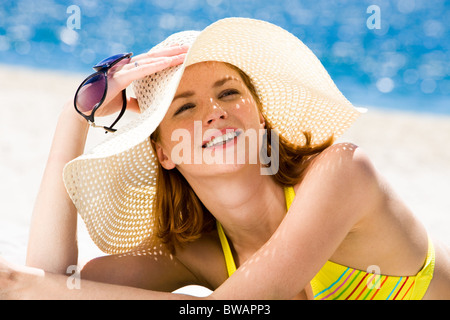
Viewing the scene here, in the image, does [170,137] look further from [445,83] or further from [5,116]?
[445,83]

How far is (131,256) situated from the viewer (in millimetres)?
2416

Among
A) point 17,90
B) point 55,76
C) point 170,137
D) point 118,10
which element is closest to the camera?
point 170,137

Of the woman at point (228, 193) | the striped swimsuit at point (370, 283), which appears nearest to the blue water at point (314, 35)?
the woman at point (228, 193)

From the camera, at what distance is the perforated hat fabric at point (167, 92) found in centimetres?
214

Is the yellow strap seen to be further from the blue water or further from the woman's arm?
the blue water

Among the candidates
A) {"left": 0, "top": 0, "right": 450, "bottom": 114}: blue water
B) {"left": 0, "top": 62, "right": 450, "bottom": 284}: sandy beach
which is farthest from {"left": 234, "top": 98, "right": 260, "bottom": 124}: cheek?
{"left": 0, "top": 0, "right": 450, "bottom": 114}: blue water

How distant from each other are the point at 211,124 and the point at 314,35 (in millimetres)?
17719

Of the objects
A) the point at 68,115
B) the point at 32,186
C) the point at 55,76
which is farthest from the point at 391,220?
the point at 55,76

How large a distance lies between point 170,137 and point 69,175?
42 centimetres

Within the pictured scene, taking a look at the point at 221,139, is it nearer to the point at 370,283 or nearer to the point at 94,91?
the point at 94,91

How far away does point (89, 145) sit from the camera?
22.9ft

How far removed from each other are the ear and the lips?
12.9 inches

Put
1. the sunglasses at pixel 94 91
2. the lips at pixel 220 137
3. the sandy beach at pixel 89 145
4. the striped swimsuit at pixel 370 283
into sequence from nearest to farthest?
the lips at pixel 220 137 → the striped swimsuit at pixel 370 283 → the sunglasses at pixel 94 91 → the sandy beach at pixel 89 145

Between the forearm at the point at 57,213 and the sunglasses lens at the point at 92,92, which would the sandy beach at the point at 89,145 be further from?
the sunglasses lens at the point at 92,92
